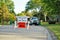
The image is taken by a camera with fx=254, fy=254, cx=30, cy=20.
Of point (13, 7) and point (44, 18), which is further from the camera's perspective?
point (13, 7)

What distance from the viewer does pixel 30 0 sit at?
103 meters

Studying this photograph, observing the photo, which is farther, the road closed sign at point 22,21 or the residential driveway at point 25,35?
the road closed sign at point 22,21

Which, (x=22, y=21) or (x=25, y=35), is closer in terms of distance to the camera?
(x=25, y=35)

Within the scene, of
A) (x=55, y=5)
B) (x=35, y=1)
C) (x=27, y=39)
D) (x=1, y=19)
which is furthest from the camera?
(x=35, y=1)

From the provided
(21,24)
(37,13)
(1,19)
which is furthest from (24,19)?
(37,13)

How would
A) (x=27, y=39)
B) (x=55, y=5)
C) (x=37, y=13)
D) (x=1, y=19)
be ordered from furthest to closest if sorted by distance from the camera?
(x=37, y=13) < (x=1, y=19) < (x=55, y=5) < (x=27, y=39)

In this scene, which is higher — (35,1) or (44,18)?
(35,1)

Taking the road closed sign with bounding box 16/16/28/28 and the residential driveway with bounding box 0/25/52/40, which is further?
the road closed sign with bounding box 16/16/28/28

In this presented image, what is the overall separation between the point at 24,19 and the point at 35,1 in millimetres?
60960

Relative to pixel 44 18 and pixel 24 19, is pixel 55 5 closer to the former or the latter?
pixel 24 19

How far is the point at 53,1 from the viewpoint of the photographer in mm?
32188

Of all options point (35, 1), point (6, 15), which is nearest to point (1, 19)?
point (6, 15)

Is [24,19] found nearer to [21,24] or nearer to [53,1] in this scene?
[21,24]

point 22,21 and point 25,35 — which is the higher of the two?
point 22,21
